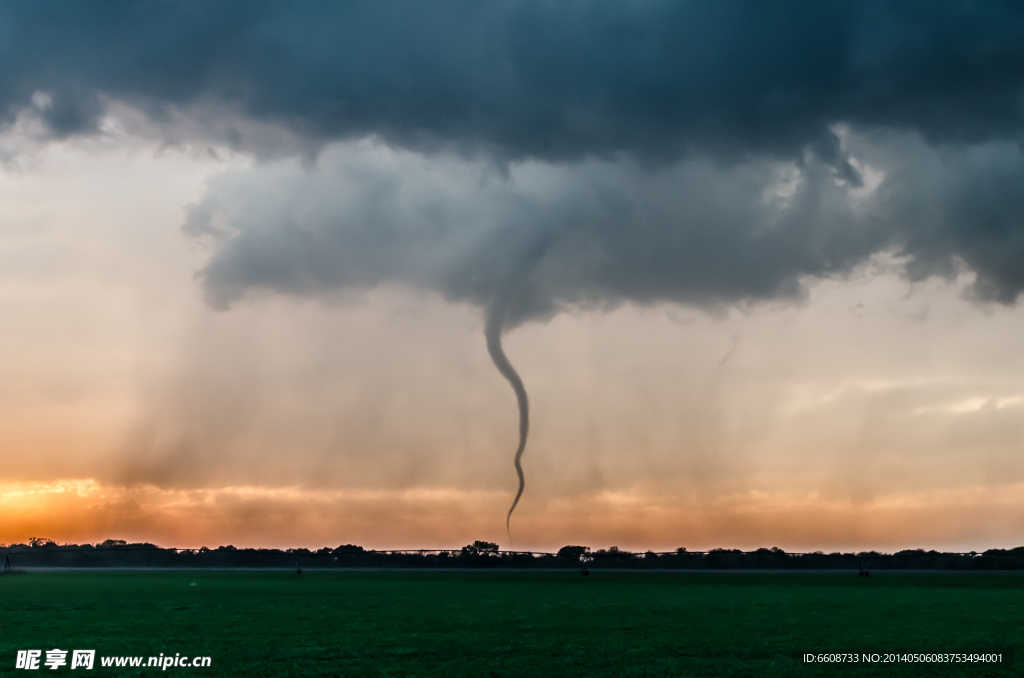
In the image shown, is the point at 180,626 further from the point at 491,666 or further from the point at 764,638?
the point at 764,638

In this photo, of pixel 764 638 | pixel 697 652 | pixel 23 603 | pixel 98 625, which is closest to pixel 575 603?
pixel 764 638

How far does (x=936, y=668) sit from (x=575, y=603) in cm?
2600

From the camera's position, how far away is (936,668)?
21.3m

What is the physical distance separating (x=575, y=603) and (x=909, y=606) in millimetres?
17803

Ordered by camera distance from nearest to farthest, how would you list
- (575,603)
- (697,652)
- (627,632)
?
(697,652) → (627,632) → (575,603)

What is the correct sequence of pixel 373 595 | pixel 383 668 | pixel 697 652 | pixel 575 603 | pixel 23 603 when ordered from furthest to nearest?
pixel 373 595, pixel 575 603, pixel 23 603, pixel 697 652, pixel 383 668

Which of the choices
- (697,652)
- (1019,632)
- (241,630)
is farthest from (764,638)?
(241,630)

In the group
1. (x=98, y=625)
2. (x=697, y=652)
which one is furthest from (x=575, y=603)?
(x=98, y=625)

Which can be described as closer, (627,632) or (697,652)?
(697,652)

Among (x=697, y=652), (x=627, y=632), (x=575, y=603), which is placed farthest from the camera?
(x=575, y=603)

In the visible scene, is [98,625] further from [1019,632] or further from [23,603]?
[1019,632]

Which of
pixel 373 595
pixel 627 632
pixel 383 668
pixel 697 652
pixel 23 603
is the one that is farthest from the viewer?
pixel 373 595

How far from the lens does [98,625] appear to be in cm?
3034

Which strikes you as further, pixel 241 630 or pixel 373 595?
pixel 373 595
